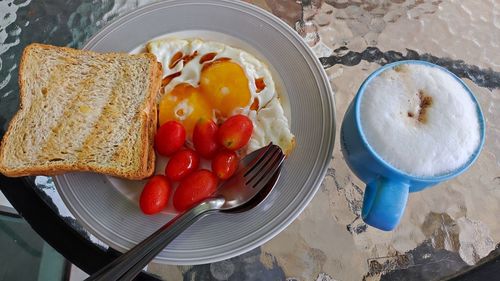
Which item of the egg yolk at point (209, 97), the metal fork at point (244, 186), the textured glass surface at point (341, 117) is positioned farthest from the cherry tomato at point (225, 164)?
the textured glass surface at point (341, 117)

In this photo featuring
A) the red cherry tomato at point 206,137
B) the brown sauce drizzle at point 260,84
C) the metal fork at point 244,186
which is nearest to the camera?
the metal fork at point 244,186

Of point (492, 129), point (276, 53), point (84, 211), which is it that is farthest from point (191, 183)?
point (492, 129)

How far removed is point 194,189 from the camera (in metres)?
1.11

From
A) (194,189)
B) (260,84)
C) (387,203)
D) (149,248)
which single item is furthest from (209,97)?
(387,203)

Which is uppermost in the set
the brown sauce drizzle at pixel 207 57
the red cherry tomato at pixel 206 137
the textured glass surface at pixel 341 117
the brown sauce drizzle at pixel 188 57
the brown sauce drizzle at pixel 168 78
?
the brown sauce drizzle at pixel 188 57

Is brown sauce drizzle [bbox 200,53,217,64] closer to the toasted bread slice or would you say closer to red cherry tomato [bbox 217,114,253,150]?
the toasted bread slice

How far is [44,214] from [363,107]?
A: 3.07ft

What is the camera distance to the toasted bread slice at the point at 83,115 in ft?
3.89

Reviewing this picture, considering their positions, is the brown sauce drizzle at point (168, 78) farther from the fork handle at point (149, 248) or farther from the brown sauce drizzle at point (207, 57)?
the fork handle at point (149, 248)

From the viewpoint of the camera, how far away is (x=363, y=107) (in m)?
0.98

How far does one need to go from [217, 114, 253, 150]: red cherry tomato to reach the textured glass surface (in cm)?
25

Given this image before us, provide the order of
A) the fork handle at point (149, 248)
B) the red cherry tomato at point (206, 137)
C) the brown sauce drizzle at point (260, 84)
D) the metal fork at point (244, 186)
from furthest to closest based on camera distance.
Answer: the brown sauce drizzle at point (260, 84) < the red cherry tomato at point (206, 137) < the metal fork at point (244, 186) < the fork handle at point (149, 248)

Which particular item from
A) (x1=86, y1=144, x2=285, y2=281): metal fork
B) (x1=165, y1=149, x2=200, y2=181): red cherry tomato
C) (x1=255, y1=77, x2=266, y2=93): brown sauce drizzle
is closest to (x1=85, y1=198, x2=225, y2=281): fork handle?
(x1=86, y1=144, x2=285, y2=281): metal fork

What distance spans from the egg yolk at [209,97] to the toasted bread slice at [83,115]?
5cm
